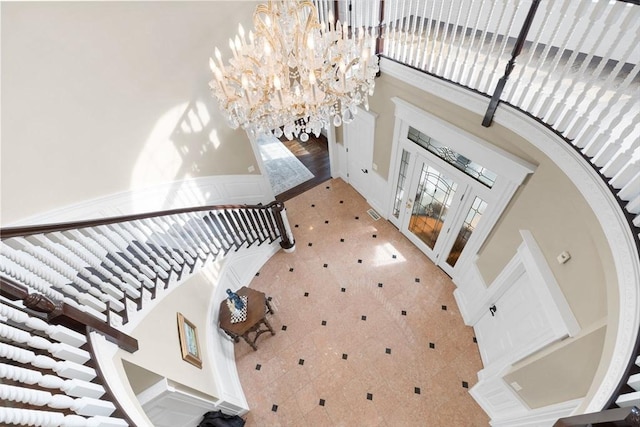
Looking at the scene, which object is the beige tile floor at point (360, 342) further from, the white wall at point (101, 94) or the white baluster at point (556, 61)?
the white baluster at point (556, 61)

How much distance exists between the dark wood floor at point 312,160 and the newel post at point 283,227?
4.51ft

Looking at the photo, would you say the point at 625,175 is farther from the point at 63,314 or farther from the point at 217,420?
the point at 217,420

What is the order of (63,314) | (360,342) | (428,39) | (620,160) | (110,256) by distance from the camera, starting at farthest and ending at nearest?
(360,342) → (428,39) → (110,256) → (620,160) → (63,314)

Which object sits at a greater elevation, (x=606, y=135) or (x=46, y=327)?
(x=46, y=327)

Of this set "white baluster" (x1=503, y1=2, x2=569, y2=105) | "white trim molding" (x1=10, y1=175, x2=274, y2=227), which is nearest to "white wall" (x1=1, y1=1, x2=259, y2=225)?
"white trim molding" (x1=10, y1=175, x2=274, y2=227)

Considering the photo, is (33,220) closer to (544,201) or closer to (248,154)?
(248,154)

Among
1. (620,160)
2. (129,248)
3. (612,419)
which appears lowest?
(612,419)

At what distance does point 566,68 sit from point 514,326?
267cm

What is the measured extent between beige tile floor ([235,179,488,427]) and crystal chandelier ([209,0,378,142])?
309cm

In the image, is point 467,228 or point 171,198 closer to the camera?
point 467,228

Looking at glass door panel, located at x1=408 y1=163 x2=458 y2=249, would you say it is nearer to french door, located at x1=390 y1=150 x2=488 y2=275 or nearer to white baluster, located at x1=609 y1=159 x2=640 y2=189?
french door, located at x1=390 y1=150 x2=488 y2=275

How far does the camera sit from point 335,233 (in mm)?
5445

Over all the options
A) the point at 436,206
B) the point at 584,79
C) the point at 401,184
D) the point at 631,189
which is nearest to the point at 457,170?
the point at 436,206

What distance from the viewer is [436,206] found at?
168 inches
